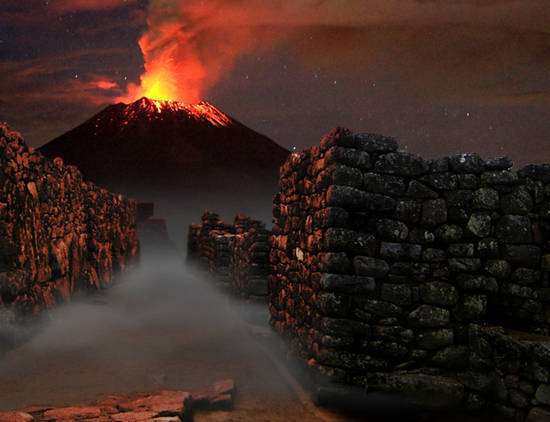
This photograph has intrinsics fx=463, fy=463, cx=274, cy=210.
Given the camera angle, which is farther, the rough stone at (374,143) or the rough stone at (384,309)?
the rough stone at (374,143)

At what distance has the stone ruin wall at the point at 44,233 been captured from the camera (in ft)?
20.5

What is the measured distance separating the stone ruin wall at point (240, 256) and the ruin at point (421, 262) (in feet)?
Answer: 14.6

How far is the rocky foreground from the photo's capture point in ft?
12.4

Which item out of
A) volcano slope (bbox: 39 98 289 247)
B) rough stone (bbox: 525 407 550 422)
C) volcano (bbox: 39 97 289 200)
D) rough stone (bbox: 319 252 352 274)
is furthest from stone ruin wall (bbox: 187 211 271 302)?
volcano (bbox: 39 97 289 200)

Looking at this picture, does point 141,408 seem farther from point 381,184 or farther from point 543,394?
point 543,394

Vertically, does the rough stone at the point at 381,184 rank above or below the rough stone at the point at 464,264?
above

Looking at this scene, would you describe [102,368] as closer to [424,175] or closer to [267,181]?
[424,175]

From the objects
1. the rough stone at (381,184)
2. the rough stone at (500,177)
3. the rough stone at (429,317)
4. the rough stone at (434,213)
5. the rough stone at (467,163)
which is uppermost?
the rough stone at (467,163)

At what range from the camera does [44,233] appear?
783 cm

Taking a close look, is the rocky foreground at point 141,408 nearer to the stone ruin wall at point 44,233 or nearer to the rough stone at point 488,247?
the stone ruin wall at point 44,233

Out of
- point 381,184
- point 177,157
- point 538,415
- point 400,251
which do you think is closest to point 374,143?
point 381,184

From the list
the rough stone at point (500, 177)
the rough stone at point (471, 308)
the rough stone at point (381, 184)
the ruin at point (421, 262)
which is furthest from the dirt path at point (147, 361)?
the rough stone at point (500, 177)

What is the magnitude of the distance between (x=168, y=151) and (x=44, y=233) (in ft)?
325

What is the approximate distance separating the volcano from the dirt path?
7897cm
